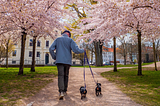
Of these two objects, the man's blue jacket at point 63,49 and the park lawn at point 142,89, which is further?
the man's blue jacket at point 63,49

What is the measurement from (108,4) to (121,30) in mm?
4440

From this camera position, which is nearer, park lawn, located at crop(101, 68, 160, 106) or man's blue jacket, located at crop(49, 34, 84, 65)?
park lawn, located at crop(101, 68, 160, 106)

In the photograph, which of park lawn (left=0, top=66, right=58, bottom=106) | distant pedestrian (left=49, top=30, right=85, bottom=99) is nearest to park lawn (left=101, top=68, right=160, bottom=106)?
distant pedestrian (left=49, top=30, right=85, bottom=99)

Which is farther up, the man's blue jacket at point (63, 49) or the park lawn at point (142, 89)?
the man's blue jacket at point (63, 49)

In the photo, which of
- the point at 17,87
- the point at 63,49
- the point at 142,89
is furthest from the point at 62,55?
the point at 142,89

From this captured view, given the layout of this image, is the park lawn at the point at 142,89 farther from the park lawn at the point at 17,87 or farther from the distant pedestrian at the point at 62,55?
the park lawn at the point at 17,87

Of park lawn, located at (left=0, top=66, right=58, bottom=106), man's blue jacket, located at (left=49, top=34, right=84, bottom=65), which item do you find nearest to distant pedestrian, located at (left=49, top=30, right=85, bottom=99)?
man's blue jacket, located at (left=49, top=34, right=84, bottom=65)

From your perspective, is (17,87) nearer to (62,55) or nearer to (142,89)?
(62,55)

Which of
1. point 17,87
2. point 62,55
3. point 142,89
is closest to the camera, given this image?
point 62,55

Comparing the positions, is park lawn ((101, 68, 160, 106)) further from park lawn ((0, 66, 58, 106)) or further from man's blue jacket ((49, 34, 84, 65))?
park lawn ((0, 66, 58, 106))

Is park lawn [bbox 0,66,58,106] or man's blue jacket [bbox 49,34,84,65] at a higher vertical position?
man's blue jacket [bbox 49,34,84,65]

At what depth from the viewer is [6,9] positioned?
6387mm

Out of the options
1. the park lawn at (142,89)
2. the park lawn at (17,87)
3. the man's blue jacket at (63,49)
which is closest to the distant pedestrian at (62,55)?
the man's blue jacket at (63,49)

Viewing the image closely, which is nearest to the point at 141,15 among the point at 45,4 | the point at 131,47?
the point at 45,4
